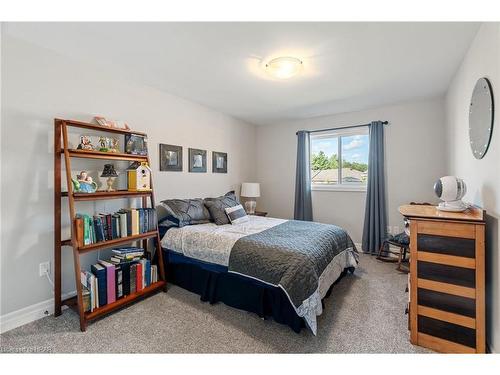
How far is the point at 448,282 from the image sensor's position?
1.55m

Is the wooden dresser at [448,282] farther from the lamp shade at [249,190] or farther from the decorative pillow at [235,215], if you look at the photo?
the lamp shade at [249,190]

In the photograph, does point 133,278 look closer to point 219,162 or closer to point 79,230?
point 79,230

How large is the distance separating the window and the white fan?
209cm

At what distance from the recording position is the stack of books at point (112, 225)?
194 centimetres

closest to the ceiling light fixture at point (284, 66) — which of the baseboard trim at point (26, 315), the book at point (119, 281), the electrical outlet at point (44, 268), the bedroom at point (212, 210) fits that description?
the bedroom at point (212, 210)

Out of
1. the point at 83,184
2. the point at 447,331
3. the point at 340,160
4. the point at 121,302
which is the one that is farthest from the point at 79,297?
the point at 340,160

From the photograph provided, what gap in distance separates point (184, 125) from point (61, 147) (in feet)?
5.10

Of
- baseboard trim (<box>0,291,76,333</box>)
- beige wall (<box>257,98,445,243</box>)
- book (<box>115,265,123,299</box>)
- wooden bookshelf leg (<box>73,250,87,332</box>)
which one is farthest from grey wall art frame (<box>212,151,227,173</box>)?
baseboard trim (<box>0,291,76,333</box>)

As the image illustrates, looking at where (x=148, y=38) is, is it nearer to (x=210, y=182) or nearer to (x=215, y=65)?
(x=215, y=65)

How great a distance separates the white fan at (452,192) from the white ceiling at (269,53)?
1.15m

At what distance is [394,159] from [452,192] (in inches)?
80.6

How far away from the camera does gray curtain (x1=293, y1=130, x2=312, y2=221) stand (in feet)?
13.7
